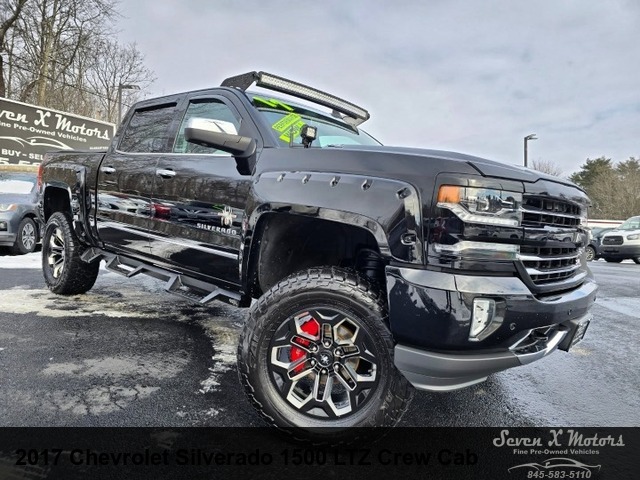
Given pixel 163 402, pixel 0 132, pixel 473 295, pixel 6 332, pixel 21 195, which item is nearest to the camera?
pixel 473 295

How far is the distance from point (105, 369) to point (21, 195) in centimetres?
757

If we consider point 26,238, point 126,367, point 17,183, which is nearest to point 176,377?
point 126,367

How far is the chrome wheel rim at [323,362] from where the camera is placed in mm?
2150

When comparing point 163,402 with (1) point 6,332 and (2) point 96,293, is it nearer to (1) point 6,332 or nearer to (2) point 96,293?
(1) point 6,332

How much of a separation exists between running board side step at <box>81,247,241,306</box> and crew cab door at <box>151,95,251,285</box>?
9 cm

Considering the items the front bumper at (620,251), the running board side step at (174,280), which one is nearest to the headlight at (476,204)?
the running board side step at (174,280)

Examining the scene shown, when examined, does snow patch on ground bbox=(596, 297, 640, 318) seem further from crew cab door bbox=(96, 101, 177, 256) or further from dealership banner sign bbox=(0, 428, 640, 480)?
crew cab door bbox=(96, 101, 177, 256)

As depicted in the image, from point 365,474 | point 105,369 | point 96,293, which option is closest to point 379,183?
point 365,474

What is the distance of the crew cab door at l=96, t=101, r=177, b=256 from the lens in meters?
3.68

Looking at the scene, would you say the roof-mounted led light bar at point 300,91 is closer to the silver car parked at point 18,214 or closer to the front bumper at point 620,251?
the silver car parked at point 18,214

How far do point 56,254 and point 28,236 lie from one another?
468 cm

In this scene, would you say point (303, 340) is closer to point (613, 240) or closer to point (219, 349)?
point (219, 349)

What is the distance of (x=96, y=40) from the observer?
86.9 feet

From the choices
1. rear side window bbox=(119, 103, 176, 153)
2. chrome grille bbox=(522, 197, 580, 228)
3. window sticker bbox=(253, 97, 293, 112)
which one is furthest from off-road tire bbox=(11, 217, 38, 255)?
chrome grille bbox=(522, 197, 580, 228)
